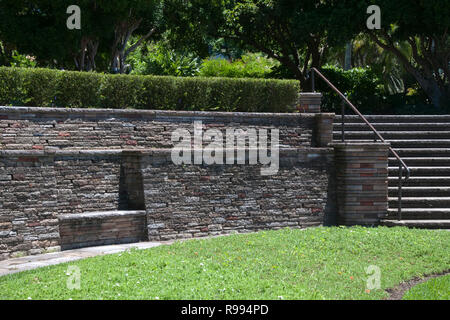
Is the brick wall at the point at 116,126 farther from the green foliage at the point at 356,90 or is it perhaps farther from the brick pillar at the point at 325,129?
the green foliage at the point at 356,90

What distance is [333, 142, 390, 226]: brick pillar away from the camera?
10.9 metres

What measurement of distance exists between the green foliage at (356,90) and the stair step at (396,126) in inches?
118

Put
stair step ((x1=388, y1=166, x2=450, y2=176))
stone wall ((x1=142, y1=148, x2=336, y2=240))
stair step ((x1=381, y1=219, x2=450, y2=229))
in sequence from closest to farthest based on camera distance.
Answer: stone wall ((x1=142, y1=148, x2=336, y2=240)), stair step ((x1=381, y1=219, x2=450, y2=229)), stair step ((x1=388, y1=166, x2=450, y2=176))

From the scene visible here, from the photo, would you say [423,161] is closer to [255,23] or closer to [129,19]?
[255,23]

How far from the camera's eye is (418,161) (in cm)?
1224

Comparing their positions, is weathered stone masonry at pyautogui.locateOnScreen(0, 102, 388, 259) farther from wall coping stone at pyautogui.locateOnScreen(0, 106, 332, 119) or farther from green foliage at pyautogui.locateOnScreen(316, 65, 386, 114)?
green foliage at pyautogui.locateOnScreen(316, 65, 386, 114)

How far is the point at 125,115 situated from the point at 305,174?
358 cm

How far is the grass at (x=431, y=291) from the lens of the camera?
625 centimetres

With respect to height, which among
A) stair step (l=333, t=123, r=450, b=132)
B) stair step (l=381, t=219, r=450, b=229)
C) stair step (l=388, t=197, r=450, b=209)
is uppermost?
stair step (l=333, t=123, r=450, b=132)

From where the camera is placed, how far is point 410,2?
52.1 ft

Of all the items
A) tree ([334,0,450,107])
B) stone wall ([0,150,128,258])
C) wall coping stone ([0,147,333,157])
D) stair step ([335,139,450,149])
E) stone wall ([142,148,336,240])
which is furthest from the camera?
tree ([334,0,450,107])

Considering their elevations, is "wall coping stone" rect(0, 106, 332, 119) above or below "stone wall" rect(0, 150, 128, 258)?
above

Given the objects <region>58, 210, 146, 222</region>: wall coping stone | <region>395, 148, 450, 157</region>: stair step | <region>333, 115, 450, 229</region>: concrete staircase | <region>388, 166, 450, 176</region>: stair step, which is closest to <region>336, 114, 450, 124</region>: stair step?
<region>333, 115, 450, 229</region>: concrete staircase
